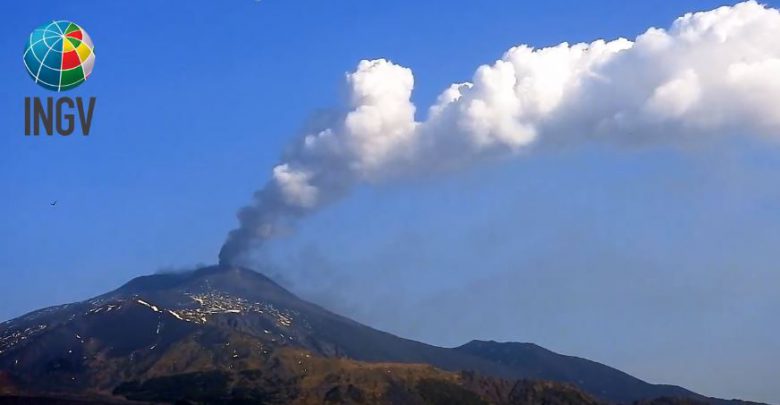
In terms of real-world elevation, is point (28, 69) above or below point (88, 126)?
above

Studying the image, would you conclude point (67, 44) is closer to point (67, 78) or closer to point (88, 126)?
point (67, 78)

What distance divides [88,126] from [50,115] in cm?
701

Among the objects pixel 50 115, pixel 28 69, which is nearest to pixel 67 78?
pixel 28 69

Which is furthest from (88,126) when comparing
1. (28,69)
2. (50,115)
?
(28,69)

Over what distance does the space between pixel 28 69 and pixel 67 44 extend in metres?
10.2

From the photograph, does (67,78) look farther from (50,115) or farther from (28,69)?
(50,115)

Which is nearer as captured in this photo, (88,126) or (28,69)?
(88,126)

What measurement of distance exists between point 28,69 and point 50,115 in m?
17.8

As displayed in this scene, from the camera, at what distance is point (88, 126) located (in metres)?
119

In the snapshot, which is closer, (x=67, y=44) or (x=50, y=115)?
(x=50, y=115)

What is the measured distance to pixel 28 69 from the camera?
135 m

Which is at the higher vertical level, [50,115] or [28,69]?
[28,69]

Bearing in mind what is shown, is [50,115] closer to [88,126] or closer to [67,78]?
[88,126]

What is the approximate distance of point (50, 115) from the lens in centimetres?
12206
